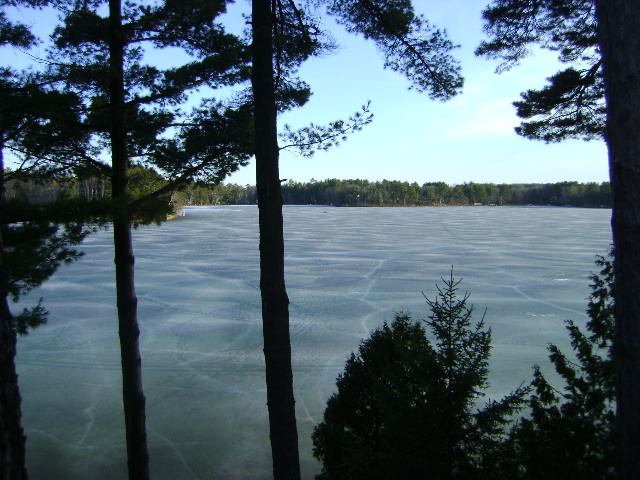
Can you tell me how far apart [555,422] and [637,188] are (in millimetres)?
1867

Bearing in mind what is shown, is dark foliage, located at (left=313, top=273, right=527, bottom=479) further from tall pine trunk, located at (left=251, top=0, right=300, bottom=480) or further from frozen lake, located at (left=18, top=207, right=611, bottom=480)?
frozen lake, located at (left=18, top=207, right=611, bottom=480)

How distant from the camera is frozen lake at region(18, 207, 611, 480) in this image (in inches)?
271

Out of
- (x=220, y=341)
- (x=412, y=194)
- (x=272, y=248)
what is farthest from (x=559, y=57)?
(x=412, y=194)

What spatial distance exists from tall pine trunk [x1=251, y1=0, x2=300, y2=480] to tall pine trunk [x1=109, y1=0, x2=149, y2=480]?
1903 millimetres

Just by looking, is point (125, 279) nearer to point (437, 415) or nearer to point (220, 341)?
point (437, 415)

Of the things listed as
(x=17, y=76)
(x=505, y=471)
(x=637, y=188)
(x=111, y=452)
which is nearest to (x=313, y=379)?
(x=111, y=452)

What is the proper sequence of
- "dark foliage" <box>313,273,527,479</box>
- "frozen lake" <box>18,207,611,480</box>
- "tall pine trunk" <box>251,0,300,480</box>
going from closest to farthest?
"dark foliage" <box>313,273,527,479</box>, "tall pine trunk" <box>251,0,300,480</box>, "frozen lake" <box>18,207,611,480</box>

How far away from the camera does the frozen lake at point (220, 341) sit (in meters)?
6.88

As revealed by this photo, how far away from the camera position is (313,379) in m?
8.48

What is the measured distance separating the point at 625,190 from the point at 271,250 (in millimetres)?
2749

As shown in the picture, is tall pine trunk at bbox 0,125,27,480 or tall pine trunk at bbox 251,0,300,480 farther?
tall pine trunk at bbox 251,0,300,480

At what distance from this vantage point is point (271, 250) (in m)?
4.45

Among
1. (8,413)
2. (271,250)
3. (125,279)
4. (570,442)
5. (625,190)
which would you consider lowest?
(570,442)

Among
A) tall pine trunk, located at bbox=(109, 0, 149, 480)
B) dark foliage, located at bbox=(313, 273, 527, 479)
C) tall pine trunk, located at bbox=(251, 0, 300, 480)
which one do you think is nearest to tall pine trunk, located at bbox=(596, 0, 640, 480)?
dark foliage, located at bbox=(313, 273, 527, 479)
